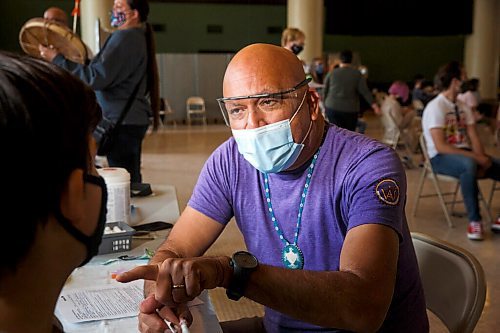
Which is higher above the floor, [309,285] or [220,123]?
[309,285]

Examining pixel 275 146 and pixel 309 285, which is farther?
pixel 275 146

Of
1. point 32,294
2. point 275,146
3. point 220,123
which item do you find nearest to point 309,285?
point 275,146

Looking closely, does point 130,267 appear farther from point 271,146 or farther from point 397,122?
point 397,122

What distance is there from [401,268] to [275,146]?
43 cm

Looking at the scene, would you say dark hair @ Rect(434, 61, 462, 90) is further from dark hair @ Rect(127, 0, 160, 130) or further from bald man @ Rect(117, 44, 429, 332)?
bald man @ Rect(117, 44, 429, 332)

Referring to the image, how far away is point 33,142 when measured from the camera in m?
0.68

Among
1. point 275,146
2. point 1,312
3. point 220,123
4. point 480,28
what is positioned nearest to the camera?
point 1,312

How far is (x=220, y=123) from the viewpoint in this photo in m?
13.9

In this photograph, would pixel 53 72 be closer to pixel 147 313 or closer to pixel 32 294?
pixel 32 294

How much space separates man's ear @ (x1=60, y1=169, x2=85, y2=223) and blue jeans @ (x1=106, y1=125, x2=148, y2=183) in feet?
7.92

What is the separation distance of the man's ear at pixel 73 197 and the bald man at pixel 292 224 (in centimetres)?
38

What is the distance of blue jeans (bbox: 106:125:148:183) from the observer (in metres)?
3.18

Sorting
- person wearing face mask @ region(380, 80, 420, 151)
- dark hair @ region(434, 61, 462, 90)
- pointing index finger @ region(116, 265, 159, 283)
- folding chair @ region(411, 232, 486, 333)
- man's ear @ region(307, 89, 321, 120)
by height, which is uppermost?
man's ear @ region(307, 89, 321, 120)

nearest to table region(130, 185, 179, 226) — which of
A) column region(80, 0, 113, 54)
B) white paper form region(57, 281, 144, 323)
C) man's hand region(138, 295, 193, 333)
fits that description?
white paper form region(57, 281, 144, 323)
